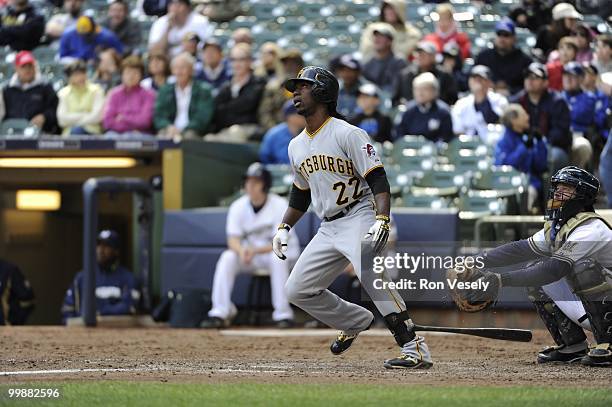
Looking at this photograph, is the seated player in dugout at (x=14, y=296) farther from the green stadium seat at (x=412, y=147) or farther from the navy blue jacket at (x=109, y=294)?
the green stadium seat at (x=412, y=147)

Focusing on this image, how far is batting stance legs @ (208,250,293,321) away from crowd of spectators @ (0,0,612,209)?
4.84 ft

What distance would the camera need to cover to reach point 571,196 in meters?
6.72

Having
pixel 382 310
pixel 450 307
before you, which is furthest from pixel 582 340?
pixel 450 307

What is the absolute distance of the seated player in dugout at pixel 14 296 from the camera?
1166 centimetres

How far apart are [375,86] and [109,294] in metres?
3.48

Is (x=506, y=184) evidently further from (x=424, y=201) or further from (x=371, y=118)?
(x=371, y=118)

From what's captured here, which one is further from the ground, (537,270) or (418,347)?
(537,270)

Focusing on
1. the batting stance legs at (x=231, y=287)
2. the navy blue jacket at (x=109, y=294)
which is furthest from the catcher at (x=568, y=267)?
the navy blue jacket at (x=109, y=294)

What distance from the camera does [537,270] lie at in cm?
664

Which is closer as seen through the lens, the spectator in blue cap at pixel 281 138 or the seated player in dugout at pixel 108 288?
the seated player in dugout at pixel 108 288

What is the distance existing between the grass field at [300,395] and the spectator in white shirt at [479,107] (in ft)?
20.4

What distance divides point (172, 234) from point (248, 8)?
185 inches

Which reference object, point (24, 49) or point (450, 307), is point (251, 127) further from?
point (24, 49)

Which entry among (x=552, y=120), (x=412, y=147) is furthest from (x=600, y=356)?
(x=412, y=147)
